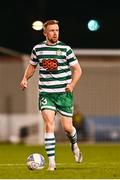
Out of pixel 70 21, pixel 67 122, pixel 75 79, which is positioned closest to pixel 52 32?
pixel 75 79

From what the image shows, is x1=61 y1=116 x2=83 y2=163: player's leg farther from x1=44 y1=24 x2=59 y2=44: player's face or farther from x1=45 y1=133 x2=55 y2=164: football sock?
x1=44 y1=24 x2=59 y2=44: player's face

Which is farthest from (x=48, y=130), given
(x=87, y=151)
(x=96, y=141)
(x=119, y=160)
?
(x=96, y=141)

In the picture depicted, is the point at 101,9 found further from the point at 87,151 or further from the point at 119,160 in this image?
the point at 119,160

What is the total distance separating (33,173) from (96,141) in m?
13.5

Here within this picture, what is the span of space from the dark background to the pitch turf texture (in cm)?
2224

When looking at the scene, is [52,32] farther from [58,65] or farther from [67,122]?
[67,122]

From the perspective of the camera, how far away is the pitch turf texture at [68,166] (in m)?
16.2

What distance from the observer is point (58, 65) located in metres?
17.3

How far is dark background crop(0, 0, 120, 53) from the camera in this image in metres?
46.9

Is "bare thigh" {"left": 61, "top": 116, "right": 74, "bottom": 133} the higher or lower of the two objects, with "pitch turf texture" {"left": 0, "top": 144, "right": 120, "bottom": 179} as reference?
higher

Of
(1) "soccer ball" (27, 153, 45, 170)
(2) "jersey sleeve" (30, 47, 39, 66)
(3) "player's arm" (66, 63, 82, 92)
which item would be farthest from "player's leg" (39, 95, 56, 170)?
(2) "jersey sleeve" (30, 47, 39, 66)

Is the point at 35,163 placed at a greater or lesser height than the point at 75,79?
lesser

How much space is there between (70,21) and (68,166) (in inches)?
1181

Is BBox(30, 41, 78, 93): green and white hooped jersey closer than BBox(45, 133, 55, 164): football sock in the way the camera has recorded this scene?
No
